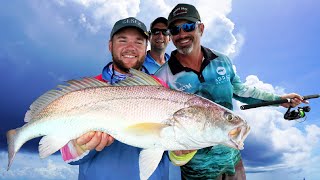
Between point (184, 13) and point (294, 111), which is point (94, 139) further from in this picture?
point (294, 111)

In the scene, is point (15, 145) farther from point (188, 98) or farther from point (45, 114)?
point (188, 98)

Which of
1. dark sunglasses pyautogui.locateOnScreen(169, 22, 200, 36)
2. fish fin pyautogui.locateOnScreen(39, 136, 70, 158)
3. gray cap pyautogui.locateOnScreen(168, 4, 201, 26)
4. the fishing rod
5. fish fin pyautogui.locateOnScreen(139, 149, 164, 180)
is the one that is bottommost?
fish fin pyautogui.locateOnScreen(139, 149, 164, 180)

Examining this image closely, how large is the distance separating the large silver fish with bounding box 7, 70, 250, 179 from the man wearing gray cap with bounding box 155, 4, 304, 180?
2453 millimetres

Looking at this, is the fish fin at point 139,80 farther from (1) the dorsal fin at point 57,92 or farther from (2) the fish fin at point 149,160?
(2) the fish fin at point 149,160

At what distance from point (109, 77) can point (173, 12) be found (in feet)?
6.88

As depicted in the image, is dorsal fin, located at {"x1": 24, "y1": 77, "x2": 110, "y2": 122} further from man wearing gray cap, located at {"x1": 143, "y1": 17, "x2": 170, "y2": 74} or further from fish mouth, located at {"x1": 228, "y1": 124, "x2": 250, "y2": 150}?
man wearing gray cap, located at {"x1": 143, "y1": 17, "x2": 170, "y2": 74}

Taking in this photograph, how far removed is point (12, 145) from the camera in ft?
14.2

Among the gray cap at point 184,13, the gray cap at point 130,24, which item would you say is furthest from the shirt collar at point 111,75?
the gray cap at point 184,13

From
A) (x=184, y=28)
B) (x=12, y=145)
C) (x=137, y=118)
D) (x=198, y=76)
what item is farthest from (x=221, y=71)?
(x=12, y=145)

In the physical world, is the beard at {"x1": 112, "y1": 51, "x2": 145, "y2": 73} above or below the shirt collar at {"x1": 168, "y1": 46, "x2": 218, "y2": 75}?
below

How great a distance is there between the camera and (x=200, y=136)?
12.1 ft

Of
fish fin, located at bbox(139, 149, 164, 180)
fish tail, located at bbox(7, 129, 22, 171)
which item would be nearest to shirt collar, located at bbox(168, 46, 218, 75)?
fish fin, located at bbox(139, 149, 164, 180)

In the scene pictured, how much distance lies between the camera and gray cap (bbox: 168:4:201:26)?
6457mm

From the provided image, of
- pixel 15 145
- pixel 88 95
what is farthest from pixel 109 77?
pixel 15 145
